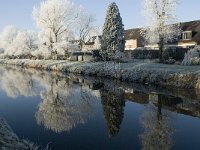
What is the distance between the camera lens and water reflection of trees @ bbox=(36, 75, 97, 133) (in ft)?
60.5

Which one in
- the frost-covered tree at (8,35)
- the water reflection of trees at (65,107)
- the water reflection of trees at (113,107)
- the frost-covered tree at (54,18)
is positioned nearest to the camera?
the water reflection of trees at (113,107)

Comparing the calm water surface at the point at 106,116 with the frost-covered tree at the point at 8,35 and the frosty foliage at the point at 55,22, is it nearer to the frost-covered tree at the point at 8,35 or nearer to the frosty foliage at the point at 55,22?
the frosty foliage at the point at 55,22

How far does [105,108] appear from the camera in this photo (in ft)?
73.2

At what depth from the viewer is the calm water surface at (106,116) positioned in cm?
1490

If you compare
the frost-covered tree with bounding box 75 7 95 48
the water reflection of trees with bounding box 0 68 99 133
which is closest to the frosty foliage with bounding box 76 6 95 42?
the frost-covered tree with bounding box 75 7 95 48

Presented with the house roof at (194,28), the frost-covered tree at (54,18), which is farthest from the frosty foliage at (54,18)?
the house roof at (194,28)

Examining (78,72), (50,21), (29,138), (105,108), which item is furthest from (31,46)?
(29,138)

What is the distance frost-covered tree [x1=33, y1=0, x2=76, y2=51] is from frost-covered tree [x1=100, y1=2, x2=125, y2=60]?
20.1 meters

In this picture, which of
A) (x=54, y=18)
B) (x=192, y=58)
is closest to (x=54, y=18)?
(x=54, y=18)

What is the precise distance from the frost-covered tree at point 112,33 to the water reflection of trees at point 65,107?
2084 centimetres

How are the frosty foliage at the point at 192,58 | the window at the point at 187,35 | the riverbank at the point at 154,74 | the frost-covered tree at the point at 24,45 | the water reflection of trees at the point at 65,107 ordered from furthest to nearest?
the frost-covered tree at the point at 24,45 → the window at the point at 187,35 → the frosty foliage at the point at 192,58 → the riverbank at the point at 154,74 → the water reflection of trees at the point at 65,107

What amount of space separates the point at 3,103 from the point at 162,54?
26.7 meters

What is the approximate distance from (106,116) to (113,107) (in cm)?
239

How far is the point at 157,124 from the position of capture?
17.5 meters
